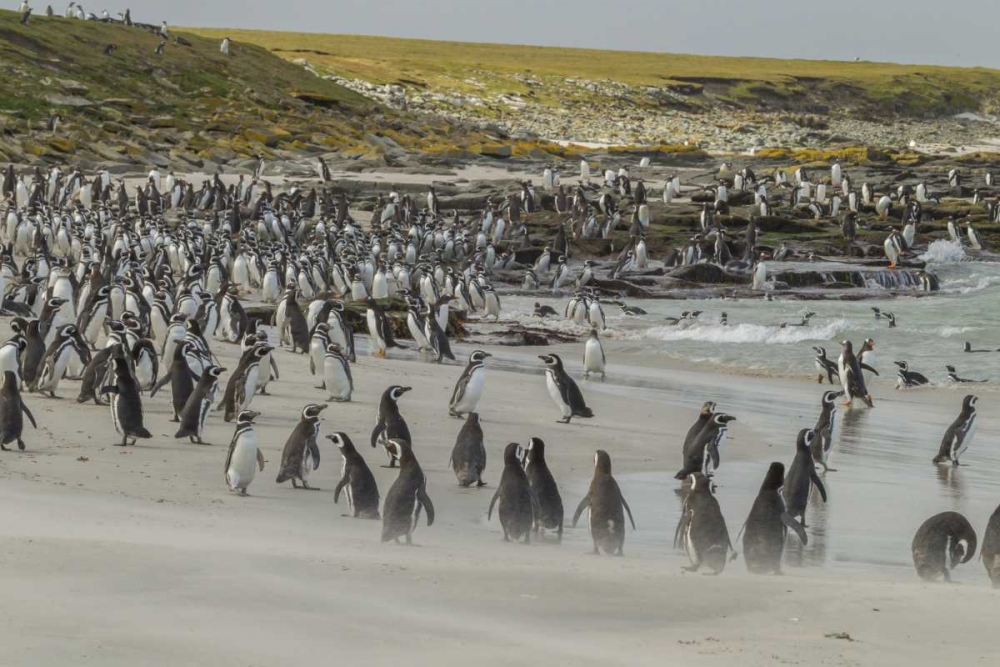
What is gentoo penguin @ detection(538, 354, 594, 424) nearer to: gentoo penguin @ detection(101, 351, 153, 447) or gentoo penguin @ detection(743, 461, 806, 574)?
gentoo penguin @ detection(101, 351, 153, 447)

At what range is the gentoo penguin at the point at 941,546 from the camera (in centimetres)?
696

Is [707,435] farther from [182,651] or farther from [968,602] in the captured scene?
[182,651]

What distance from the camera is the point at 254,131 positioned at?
46.1 metres

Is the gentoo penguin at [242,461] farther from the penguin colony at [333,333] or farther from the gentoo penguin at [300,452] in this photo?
the gentoo penguin at [300,452]

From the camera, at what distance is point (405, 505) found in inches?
282

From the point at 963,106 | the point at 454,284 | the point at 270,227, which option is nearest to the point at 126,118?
the point at 270,227

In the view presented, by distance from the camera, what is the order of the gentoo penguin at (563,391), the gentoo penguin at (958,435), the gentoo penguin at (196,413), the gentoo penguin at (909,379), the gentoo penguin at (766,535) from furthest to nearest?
the gentoo penguin at (909,379)
the gentoo penguin at (563,391)
the gentoo penguin at (958,435)
the gentoo penguin at (196,413)
the gentoo penguin at (766,535)

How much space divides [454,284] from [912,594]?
Result: 16.5 meters

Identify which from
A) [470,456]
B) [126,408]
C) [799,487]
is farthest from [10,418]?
[799,487]

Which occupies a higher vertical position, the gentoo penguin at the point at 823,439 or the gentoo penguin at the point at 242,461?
the gentoo penguin at the point at 823,439

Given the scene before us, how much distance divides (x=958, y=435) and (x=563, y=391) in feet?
10.4

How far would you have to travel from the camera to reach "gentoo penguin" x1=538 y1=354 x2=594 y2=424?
37.2 ft

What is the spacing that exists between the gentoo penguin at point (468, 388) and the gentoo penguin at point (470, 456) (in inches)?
85.4

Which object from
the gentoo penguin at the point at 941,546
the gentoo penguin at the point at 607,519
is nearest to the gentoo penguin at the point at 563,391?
the gentoo penguin at the point at 607,519
